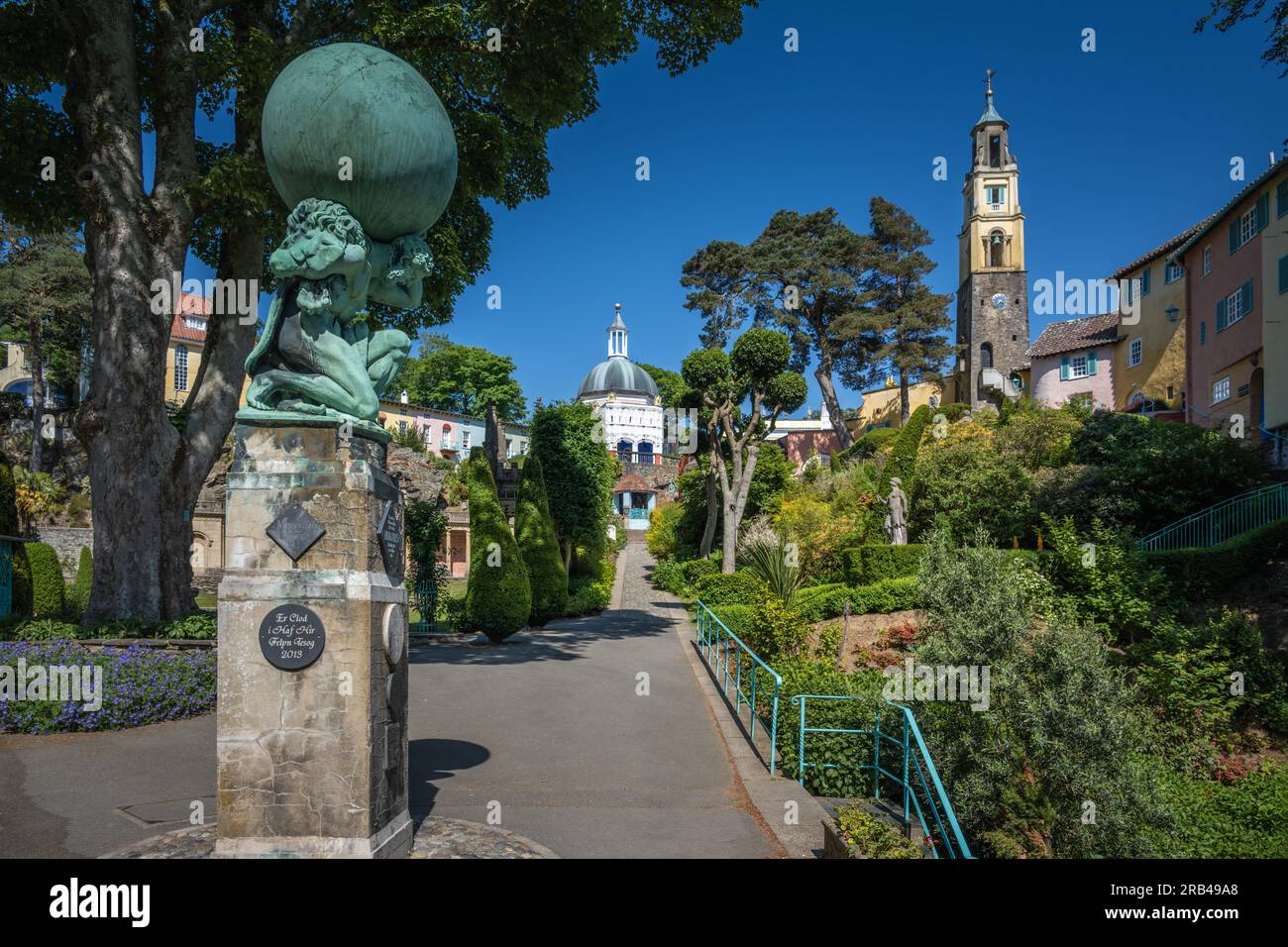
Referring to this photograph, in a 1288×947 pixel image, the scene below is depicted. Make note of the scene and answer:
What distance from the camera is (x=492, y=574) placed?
→ 1727 cm

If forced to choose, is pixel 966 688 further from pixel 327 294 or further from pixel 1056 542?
pixel 1056 542

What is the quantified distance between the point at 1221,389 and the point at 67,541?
42149 millimetres

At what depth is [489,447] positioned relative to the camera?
25.8m

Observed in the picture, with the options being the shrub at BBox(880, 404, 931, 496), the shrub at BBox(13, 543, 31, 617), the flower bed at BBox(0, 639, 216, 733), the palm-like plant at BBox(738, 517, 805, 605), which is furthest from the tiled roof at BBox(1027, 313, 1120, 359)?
the shrub at BBox(13, 543, 31, 617)

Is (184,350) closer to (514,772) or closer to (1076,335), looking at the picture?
(514,772)

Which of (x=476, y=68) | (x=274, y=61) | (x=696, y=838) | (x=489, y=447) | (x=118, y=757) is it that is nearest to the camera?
(x=696, y=838)

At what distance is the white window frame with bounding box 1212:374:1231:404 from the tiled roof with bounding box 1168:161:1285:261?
16.8 feet

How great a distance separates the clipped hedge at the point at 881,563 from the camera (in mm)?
21312

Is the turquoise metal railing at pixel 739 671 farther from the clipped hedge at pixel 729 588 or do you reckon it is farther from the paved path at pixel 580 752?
the clipped hedge at pixel 729 588

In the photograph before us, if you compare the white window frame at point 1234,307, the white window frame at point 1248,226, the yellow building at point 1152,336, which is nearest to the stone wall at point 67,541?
the white window frame at point 1234,307

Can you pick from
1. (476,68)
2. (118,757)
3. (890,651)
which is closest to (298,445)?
(118,757)

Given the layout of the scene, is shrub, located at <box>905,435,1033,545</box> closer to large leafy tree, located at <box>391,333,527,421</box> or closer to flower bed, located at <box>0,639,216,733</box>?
flower bed, located at <box>0,639,216,733</box>

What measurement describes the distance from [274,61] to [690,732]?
12.1 meters

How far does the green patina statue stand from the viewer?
573 centimetres
